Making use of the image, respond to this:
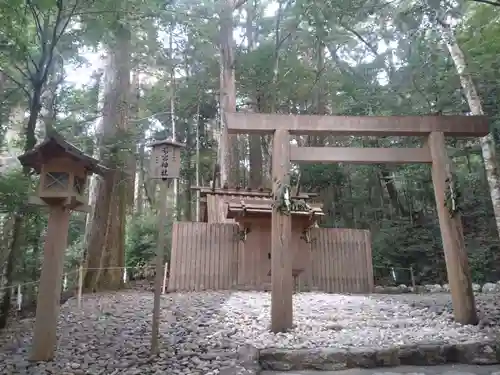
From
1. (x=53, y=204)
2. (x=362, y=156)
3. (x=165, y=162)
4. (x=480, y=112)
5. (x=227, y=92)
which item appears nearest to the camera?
(x=53, y=204)

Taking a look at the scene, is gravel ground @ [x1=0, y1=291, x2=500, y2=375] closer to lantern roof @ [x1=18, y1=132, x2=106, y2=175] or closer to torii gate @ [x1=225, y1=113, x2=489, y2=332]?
torii gate @ [x1=225, y1=113, x2=489, y2=332]

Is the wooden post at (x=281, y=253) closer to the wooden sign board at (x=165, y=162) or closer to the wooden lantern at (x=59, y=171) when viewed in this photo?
the wooden sign board at (x=165, y=162)

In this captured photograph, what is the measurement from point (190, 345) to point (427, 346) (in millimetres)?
2727

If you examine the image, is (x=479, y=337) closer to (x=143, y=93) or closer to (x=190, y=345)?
(x=190, y=345)

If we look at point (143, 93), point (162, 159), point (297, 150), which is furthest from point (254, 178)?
point (162, 159)

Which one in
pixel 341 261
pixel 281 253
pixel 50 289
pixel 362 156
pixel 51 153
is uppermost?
pixel 362 156

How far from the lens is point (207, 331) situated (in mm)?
4930

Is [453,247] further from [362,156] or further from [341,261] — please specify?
[341,261]

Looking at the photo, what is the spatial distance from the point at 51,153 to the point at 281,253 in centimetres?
317

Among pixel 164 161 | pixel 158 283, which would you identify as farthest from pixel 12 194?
pixel 158 283

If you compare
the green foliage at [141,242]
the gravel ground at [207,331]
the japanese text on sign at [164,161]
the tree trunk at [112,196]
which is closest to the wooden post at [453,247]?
the gravel ground at [207,331]

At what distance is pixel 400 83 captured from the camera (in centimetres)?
1273

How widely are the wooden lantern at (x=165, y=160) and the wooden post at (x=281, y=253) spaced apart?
147 cm

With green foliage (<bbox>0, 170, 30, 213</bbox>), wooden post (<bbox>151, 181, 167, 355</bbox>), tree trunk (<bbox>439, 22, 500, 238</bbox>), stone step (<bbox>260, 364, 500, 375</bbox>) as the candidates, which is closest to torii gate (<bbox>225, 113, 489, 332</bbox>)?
stone step (<bbox>260, 364, 500, 375</bbox>)
